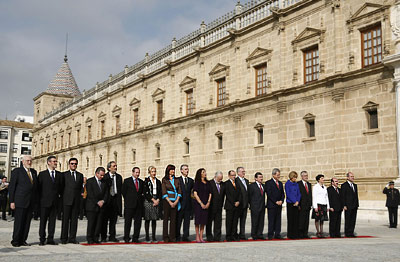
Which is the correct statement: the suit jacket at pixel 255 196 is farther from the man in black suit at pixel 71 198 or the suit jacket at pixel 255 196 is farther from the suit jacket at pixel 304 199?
the man in black suit at pixel 71 198

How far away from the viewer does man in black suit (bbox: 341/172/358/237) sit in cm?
1185

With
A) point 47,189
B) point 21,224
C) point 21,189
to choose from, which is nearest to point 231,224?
point 47,189

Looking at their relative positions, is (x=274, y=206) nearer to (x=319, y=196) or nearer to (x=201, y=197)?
(x=319, y=196)

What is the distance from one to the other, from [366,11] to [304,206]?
401 inches

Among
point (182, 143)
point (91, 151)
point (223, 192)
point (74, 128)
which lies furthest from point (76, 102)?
point (223, 192)

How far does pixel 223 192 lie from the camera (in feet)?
35.7

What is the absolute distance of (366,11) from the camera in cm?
1819

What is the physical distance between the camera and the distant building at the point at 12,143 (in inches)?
2916

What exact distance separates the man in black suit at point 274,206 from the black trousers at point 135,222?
322 cm

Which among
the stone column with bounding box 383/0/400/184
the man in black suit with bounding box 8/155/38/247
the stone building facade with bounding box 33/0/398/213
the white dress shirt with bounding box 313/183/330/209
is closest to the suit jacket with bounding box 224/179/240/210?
the white dress shirt with bounding box 313/183/330/209

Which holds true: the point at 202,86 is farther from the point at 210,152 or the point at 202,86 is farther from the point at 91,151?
the point at 91,151

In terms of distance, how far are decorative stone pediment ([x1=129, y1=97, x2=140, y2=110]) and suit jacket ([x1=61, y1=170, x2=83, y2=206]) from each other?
83.4 feet

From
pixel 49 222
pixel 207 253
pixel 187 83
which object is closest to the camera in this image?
pixel 207 253

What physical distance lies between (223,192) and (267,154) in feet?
38.3
